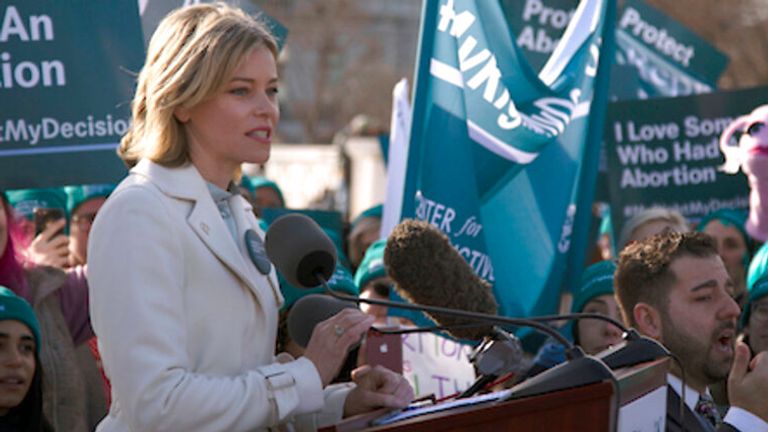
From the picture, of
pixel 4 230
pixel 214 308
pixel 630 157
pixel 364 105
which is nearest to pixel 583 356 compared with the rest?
pixel 214 308

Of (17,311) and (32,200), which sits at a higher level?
(32,200)

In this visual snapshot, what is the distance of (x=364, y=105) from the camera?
1597 inches

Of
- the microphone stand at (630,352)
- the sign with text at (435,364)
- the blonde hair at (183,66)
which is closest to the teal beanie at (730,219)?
the sign with text at (435,364)

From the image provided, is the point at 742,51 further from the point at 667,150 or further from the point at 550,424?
the point at 550,424

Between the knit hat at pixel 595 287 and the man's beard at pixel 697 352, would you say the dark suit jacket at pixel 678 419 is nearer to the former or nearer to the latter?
the man's beard at pixel 697 352

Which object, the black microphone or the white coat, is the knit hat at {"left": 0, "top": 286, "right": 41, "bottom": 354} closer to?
the white coat

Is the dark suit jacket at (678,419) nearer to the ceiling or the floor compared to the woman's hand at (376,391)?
nearer to the floor

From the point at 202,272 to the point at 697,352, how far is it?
2.25 m

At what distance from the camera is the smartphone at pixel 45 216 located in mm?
6266

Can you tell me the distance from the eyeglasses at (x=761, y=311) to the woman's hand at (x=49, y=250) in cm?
280

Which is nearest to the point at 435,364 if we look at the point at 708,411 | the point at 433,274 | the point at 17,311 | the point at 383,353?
the point at 708,411

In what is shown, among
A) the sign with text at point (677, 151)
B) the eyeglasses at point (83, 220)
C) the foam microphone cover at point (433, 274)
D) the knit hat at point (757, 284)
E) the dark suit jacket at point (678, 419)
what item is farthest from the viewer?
the sign with text at point (677, 151)

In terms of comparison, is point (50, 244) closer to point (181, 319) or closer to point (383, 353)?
point (383, 353)

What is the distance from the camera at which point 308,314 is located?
120 inches
